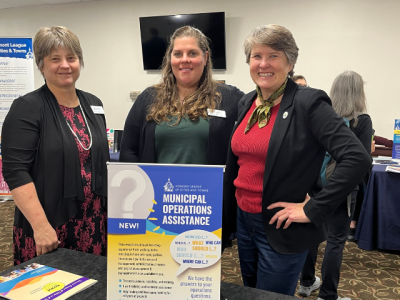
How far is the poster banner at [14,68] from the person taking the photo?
13.2 ft

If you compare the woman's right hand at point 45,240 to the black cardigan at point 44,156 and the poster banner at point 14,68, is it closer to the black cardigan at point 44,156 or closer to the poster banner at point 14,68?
the black cardigan at point 44,156

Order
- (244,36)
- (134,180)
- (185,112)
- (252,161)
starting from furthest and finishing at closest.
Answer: (244,36) → (185,112) → (252,161) → (134,180)

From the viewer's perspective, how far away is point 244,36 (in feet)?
16.5

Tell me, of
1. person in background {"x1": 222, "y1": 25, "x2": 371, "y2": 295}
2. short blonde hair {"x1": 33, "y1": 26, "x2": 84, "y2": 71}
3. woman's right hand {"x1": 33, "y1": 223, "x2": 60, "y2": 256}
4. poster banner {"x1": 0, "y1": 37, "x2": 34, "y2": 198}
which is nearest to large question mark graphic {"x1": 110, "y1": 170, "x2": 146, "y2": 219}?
person in background {"x1": 222, "y1": 25, "x2": 371, "y2": 295}

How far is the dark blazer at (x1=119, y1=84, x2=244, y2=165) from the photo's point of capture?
4.84ft

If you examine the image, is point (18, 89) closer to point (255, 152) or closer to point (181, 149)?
point (181, 149)

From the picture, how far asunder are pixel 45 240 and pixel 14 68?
3576 mm

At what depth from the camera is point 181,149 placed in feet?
4.76

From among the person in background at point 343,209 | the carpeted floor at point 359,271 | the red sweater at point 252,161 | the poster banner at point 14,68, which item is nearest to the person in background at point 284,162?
the red sweater at point 252,161

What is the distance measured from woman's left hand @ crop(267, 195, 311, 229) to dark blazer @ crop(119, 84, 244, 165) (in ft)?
1.39

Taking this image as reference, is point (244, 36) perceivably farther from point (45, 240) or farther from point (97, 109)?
point (45, 240)

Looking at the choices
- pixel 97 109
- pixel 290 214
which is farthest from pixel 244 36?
pixel 290 214

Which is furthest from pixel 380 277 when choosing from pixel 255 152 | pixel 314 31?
pixel 314 31

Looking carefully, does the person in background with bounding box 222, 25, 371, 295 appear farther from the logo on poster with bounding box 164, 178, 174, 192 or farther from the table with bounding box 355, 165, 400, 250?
the table with bounding box 355, 165, 400, 250
